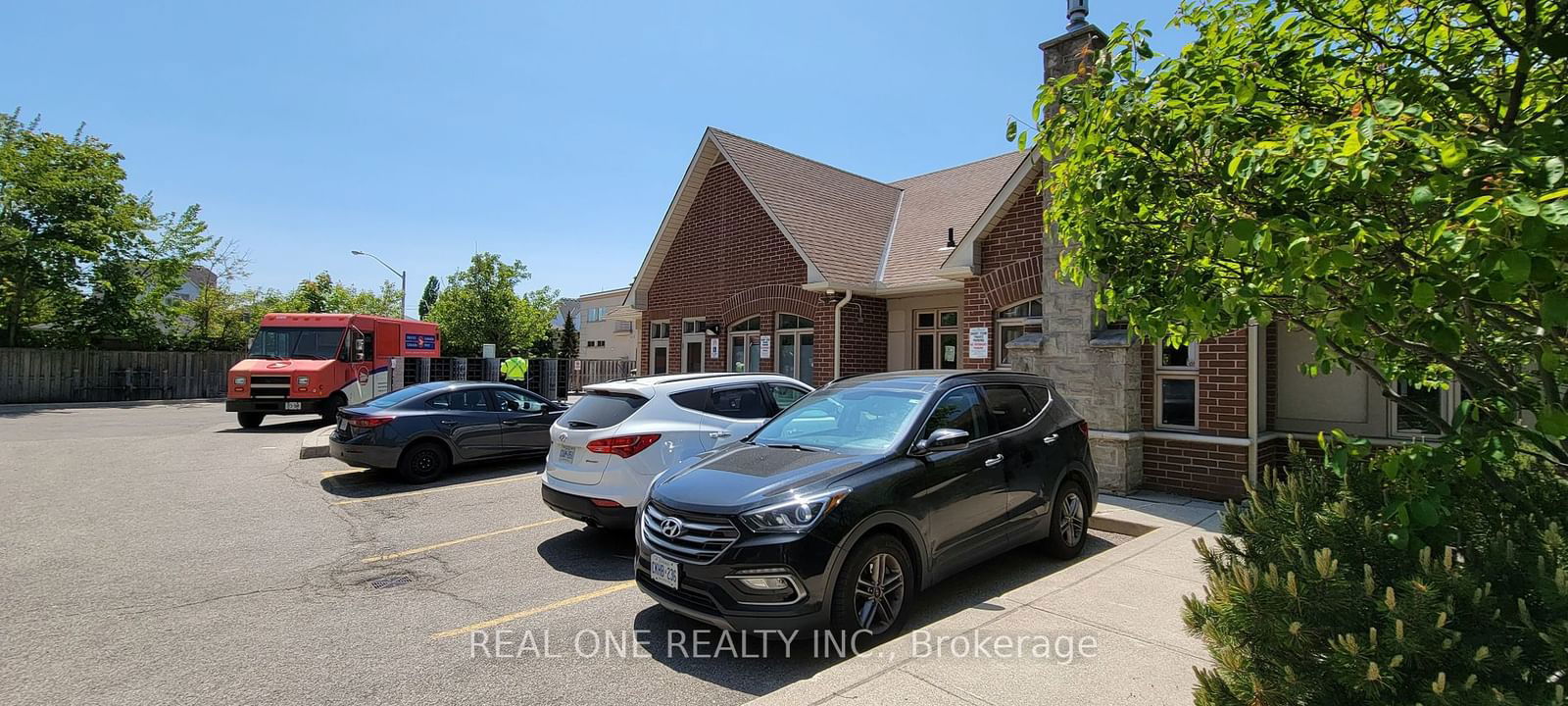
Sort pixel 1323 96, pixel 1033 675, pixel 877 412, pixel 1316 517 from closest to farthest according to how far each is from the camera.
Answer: pixel 1316 517 < pixel 1323 96 < pixel 1033 675 < pixel 877 412

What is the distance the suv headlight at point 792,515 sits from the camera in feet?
13.1

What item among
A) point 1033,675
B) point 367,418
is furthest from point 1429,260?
point 367,418

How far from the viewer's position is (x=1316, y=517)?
2.49m

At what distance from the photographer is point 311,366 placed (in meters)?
16.0

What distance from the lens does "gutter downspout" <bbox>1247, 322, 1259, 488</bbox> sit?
7641 millimetres

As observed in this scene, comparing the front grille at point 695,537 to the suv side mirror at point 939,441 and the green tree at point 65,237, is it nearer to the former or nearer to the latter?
the suv side mirror at point 939,441

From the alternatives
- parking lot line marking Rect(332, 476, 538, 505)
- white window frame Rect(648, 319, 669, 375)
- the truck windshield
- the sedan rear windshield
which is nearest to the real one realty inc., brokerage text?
the sedan rear windshield

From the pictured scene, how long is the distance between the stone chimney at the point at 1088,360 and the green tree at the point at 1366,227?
5.24 meters

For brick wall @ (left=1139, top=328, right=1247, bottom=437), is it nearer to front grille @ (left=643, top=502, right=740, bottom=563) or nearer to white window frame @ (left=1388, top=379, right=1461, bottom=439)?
white window frame @ (left=1388, top=379, right=1461, bottom=439)

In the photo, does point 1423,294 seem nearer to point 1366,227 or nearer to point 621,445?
point 1366,227

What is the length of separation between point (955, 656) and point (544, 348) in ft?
154

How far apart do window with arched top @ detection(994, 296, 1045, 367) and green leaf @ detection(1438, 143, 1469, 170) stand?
8.43 meters

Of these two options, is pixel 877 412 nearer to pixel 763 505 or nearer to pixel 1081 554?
pixel 763 505

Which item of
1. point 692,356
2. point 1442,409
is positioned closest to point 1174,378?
point 1442,409
